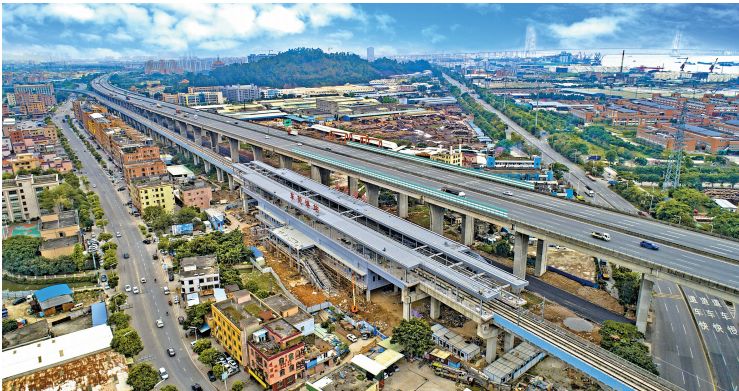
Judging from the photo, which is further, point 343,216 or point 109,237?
point 109,237

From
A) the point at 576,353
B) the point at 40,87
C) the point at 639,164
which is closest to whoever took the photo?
the point at 576,353

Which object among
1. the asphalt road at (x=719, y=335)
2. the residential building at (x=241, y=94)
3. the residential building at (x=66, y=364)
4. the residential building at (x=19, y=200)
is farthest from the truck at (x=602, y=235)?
the residential building at (x=241, y=94)

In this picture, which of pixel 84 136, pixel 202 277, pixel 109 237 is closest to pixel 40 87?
pixel 84 136

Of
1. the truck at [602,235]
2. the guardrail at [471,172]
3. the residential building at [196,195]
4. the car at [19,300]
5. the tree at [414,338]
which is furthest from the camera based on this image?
the residential building at [196,195]

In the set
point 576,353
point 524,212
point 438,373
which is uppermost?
point 524,212

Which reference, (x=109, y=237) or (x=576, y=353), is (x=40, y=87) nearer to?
(x=109, y=237)

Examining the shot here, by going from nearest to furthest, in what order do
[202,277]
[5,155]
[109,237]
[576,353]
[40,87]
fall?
[576,353]
[202,277]
[109,237]
[5,155]
[40,87]

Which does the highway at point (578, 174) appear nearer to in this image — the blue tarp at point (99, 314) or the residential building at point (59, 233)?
the blue tarp at point (99, 314)
